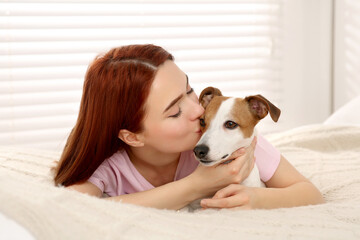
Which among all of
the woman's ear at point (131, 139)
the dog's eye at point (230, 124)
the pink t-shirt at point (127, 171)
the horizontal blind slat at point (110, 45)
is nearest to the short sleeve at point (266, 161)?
the pink t-shirt at point (127, 171)

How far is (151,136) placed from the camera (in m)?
1.65

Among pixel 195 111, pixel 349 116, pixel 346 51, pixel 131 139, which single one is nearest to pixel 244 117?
pixel 195 111

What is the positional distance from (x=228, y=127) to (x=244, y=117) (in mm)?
83

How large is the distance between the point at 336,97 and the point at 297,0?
936 mm

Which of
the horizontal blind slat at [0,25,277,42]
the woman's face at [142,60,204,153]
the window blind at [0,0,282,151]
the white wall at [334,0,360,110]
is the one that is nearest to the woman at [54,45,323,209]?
the woman's face at [142,60,204,153]

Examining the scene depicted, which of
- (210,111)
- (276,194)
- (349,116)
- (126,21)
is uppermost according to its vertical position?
(126,21)

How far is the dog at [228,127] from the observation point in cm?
157

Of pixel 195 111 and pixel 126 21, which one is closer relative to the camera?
pixel 195 111

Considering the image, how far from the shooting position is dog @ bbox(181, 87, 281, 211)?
157 cm

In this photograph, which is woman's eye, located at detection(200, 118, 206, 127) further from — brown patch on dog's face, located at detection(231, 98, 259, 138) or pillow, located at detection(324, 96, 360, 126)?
pillow, located at detection(324, 96, 360, 126)

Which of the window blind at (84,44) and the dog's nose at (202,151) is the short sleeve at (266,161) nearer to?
the dog's nose at (202,151)

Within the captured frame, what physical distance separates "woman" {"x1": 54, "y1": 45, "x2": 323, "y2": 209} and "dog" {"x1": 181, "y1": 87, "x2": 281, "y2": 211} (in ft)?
0.13

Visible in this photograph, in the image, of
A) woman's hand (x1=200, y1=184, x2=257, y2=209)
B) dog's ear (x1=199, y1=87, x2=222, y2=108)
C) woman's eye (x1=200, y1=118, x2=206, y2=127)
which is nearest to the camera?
woman's hand (x1=200, y1=184, x2=257, y2=209)

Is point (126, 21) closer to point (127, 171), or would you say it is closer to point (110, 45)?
point (110, 45)
